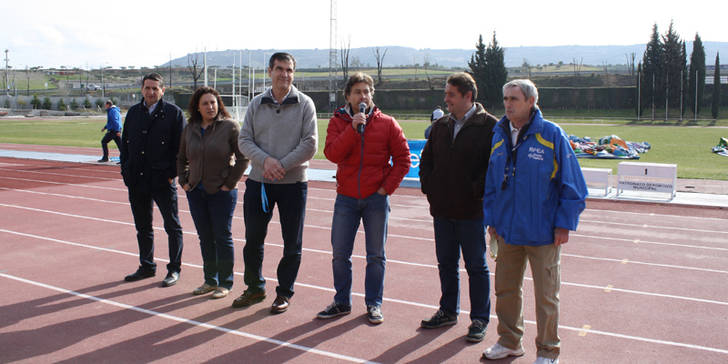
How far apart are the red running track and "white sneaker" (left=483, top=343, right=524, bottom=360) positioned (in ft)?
0.24

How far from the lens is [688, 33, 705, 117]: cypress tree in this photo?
62.8m

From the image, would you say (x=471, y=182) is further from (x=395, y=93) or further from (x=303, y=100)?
(x=395, y=93)

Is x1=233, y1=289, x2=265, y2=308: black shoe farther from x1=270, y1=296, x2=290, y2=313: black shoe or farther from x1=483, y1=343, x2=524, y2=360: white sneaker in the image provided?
x1=483, y1=343, x2=524, y2=360: white sneaker

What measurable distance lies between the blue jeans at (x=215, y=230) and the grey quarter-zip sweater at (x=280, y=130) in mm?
663

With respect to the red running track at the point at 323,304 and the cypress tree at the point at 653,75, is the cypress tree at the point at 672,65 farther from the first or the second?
the red running track at the point at 323,304

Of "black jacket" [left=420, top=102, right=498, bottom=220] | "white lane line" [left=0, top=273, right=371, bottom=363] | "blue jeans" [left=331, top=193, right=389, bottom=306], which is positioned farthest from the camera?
"blue jeans" [left=331, top=193, right=389, bottom=306]

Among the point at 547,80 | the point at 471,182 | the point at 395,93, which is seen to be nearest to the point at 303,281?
the point at 471,182

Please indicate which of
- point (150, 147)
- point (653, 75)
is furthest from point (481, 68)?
point (150, 147)

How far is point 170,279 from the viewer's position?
6.05 meters

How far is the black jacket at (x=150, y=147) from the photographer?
238 inches

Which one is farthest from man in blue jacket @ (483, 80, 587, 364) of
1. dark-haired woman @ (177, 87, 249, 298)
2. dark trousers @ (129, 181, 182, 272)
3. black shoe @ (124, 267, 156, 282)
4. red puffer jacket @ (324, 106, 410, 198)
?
black shoe @ (124, 267, 156, 282)

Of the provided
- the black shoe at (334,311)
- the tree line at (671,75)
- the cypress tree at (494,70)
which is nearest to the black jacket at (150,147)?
the black shoe at (334,311)

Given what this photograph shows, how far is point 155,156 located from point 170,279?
1.23 m

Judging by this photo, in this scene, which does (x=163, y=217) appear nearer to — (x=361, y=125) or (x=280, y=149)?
(x=280, y=149)
